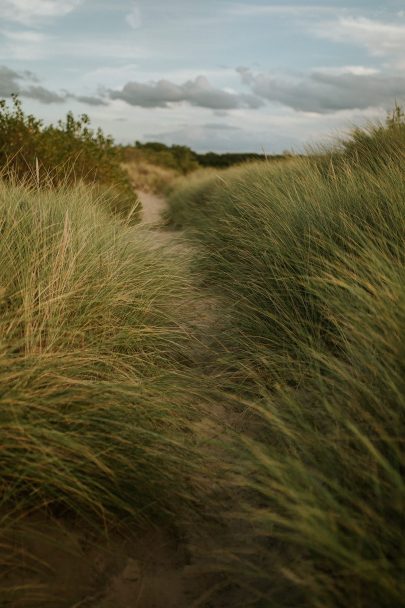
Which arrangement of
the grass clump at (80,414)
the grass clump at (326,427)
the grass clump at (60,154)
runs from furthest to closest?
1. the grass clump at (60,154)
2. the grass clump at (80,414)
3. the grass clump at (326,427)

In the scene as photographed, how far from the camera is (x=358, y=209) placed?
10.9 ft

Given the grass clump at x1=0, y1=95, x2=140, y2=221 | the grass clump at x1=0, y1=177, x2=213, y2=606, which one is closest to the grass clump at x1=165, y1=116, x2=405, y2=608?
the grass clump at x1=0, y1=177, x2=213, y2=606

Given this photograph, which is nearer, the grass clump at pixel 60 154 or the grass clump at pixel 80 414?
the grass clump at pixel 80 414

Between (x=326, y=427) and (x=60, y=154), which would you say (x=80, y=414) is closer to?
(x=326, y=427)

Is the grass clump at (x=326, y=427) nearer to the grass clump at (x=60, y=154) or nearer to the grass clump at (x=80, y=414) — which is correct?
the grass clump at (x=80, y=414)

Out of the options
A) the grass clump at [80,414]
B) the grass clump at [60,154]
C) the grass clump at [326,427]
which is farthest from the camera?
the grass clump at [60,154]

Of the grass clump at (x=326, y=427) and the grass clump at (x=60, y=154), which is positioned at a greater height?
the grass clump at (x=60, y=154)

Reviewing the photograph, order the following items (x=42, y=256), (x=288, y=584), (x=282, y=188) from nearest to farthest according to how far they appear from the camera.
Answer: (x=288, y=584)
(x=42, y=256)
(x=282, y=188)

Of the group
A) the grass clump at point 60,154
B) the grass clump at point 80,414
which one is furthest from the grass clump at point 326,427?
the grass clump at point 60,154

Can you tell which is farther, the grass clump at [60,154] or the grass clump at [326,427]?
the grass clump at [60,154]

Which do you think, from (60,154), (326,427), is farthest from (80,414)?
(60,154)

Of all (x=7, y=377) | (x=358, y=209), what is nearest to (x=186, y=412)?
(x=7, y=377)

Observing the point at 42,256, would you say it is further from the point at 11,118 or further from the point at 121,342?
the point at 11,118

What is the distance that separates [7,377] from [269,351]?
130cm
